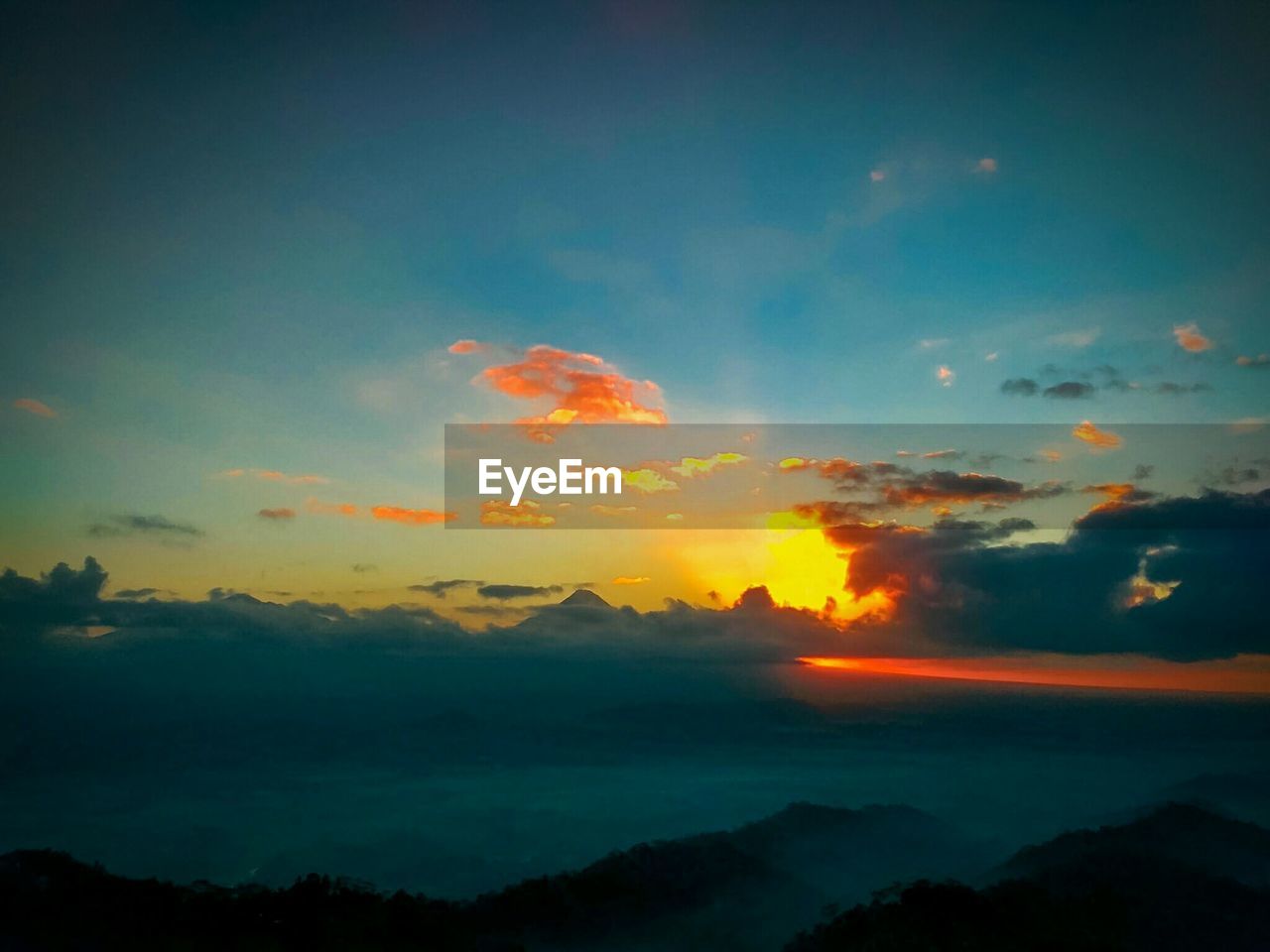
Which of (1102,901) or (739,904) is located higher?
(1102,901)

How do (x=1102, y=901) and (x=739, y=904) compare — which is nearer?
(x=1102, y=901)

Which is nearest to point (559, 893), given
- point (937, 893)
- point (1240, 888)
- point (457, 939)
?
point (457, 939)

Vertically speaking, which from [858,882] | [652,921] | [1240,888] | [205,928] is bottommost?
[858,882]

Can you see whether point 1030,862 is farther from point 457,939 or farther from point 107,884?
point 107,884

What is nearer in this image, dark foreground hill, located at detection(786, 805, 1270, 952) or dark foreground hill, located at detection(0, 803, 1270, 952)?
dark foreground hill, located at detection(0, 803, 1270, 952)

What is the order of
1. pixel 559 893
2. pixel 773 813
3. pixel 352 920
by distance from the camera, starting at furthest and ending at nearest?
pixel 773 813 < pixel 559 893 < pixel 352 920

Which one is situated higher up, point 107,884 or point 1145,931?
point 107,884

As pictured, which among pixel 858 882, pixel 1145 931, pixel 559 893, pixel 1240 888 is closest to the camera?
pixel 1145 931

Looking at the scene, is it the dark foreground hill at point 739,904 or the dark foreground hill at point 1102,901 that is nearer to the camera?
the dark foreground hill at point 739,904
